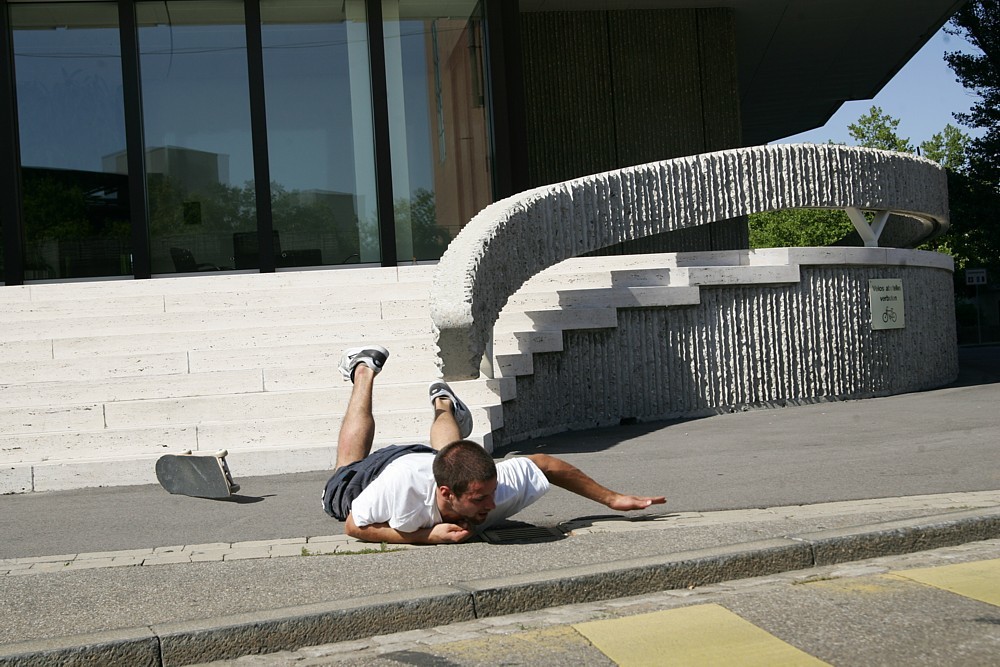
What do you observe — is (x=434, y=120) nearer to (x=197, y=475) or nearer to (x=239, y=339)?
(x=239, y=339)

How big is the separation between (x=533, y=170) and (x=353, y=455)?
528 inches

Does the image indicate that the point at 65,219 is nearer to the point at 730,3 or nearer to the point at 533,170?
the point at 533,170

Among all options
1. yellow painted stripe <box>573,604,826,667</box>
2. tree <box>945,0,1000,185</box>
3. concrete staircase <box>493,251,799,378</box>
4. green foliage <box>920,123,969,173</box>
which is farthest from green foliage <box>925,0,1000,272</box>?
yellow painted stripe <box>573,604,826,667</box>

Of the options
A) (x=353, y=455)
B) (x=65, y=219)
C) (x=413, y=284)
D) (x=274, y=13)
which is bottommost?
(x=353, y=455)

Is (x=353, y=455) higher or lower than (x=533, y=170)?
lower

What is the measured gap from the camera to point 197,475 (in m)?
7.16

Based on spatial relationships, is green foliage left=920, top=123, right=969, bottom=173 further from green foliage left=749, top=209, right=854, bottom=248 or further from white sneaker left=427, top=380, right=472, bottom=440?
white sneaker left=427, top=380, right=472, bottom=440

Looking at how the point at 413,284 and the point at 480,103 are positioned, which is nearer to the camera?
the point at 413,284

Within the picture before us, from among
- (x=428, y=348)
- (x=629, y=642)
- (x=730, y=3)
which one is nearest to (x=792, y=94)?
(x=730, y=3)

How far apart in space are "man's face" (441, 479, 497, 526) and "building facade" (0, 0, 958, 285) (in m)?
9.74

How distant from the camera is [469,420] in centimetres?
665

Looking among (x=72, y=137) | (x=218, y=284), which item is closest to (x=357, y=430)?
(x=218, y=284)

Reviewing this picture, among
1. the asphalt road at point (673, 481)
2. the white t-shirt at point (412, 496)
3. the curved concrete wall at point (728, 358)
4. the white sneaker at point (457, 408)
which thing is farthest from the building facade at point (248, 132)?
the white t-shirt at point (412, 496)

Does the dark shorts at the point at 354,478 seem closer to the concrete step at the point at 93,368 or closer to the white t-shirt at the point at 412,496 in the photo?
the white t-shirt at the point at 412,496
